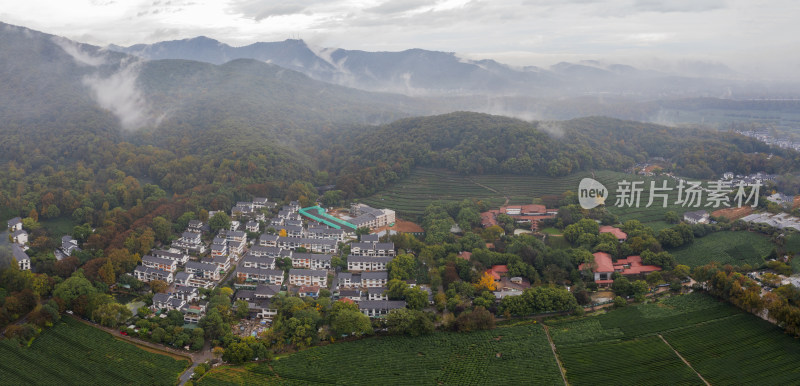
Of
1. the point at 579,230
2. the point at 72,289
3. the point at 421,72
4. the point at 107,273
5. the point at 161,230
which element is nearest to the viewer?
the point at 72,289

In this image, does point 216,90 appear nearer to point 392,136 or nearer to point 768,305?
point 392,136

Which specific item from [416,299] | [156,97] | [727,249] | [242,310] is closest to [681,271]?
[727,249]

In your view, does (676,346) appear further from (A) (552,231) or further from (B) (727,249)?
(A) (552,231)

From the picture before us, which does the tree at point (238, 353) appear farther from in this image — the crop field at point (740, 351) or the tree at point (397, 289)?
the crop field at point (740, 351)

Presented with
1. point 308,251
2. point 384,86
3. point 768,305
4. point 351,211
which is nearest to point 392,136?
point 351,211

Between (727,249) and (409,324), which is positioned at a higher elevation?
Answer: (727,249)

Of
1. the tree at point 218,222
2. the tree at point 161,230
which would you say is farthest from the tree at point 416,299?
the tree at point 161,230
